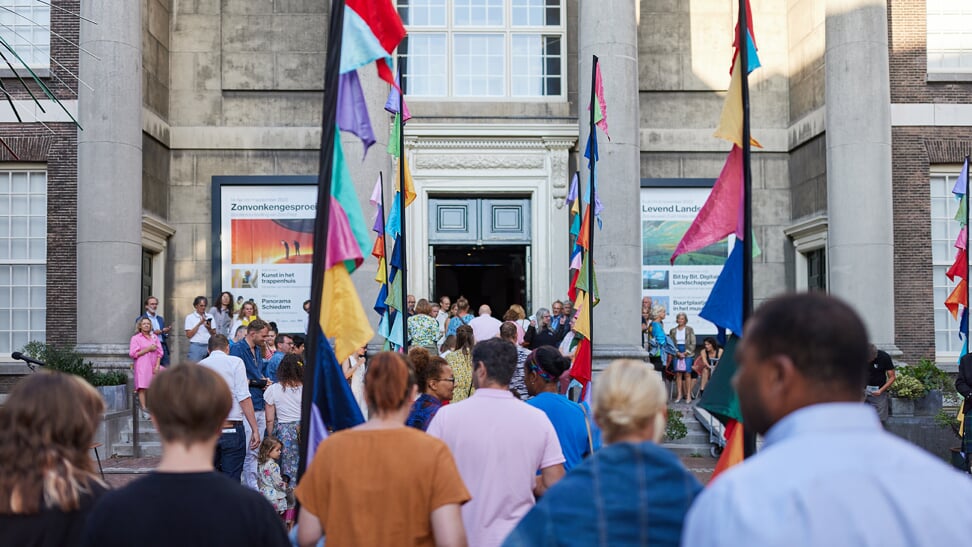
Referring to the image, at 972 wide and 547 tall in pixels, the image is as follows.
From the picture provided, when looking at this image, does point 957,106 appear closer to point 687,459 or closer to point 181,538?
point 687,459

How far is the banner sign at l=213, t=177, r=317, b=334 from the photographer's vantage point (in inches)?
870

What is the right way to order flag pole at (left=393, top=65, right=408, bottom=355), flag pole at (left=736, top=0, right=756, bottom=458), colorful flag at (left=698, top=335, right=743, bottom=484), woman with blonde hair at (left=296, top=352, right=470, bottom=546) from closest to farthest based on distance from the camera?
1. woman with blonde hair at (left=296, top=352, right=470, bottom=546)
2. colorful flag at (left=698, top=335, right=743, bottom=484)
3. flag pole at (left=736, top=0, right=756, bottom=458)
4. flag pole at (left=393, top=65, right=408, bottom=355)

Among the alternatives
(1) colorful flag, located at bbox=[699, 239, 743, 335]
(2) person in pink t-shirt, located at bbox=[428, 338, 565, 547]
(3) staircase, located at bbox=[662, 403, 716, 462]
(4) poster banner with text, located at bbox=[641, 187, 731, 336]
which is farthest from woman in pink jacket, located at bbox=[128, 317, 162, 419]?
(2) person in pink t-shirt, located at bbox=[428, 338, 565, 547]

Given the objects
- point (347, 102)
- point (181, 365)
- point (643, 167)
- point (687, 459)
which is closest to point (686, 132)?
point (643, 167)

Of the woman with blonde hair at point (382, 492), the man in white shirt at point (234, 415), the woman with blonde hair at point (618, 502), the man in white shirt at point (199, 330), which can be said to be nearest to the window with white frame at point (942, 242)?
the man in white shirt at point (199, 330)

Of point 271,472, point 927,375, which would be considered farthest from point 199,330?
point 927,375

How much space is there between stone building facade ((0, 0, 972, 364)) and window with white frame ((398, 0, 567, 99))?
0.15 ft

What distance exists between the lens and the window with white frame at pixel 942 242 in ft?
68.2

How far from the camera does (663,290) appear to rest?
73.8ft

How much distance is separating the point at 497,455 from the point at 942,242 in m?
18.3

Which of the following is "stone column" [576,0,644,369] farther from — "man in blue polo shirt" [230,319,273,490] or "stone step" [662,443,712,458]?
"man in blue polo shirt" [230,319,273,490]

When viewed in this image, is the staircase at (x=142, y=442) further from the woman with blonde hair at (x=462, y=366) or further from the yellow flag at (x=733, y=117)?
the yellow flag at (x=733, y=117)

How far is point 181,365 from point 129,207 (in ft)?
52.9

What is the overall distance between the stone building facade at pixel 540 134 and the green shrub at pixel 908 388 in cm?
218
